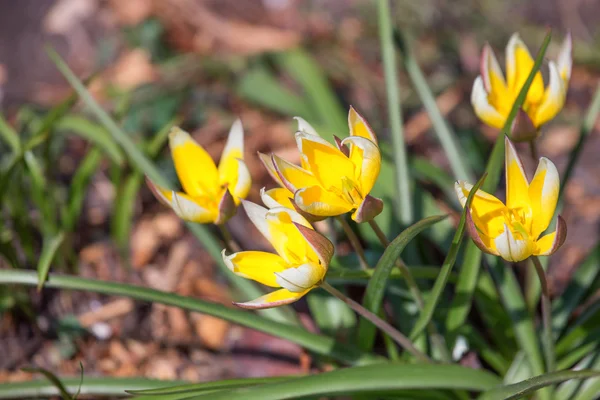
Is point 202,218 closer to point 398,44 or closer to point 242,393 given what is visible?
point 242,393

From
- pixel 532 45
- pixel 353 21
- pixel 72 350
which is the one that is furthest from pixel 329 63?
pixel 72 350

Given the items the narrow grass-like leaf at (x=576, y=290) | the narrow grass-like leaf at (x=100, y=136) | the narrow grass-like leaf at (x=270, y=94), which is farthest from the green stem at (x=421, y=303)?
the narrow grass-like leaf at (x=270, y=94)

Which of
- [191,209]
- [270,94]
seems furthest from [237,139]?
[270,94]

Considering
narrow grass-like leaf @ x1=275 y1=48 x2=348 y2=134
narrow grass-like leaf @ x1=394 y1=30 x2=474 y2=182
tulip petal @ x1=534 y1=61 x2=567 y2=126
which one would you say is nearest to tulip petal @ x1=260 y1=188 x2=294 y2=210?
tulip petal @ x1=534 y1=61 x2=567 y2=126

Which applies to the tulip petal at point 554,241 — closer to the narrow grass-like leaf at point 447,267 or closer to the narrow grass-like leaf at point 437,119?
the narrow grass-like leaf at point 447,267

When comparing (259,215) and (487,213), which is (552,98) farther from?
(259,215)

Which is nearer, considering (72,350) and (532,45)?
(72,350)

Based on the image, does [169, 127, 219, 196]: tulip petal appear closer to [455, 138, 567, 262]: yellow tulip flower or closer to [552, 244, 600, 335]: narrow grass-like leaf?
[455, 138, 567, 262]: yellow tulip flower
